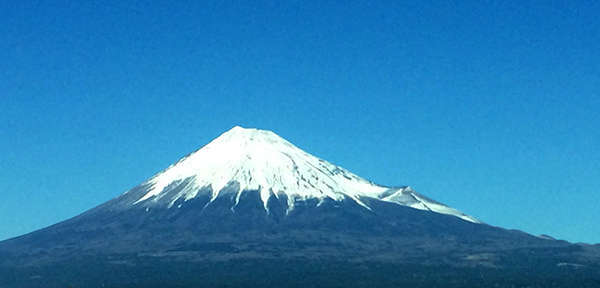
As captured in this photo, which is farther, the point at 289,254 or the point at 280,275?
the point at 289,254

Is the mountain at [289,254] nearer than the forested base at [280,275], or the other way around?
the forested base at [280,275]

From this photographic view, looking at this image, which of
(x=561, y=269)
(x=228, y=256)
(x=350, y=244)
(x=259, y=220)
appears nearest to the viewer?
(x=561, y=269)

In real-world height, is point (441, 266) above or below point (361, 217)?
below

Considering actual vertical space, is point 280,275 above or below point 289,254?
below

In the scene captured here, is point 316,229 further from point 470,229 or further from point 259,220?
point 470,229

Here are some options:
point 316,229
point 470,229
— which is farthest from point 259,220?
point 470,229

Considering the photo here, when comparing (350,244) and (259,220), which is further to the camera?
(259,220)

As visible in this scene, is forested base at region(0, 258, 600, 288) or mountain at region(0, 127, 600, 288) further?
mountain at region(0, 127, 600, 288)

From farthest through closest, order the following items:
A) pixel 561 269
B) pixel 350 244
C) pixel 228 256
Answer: pixel 350 244 < pixel 228 256 < pixel 561 269
